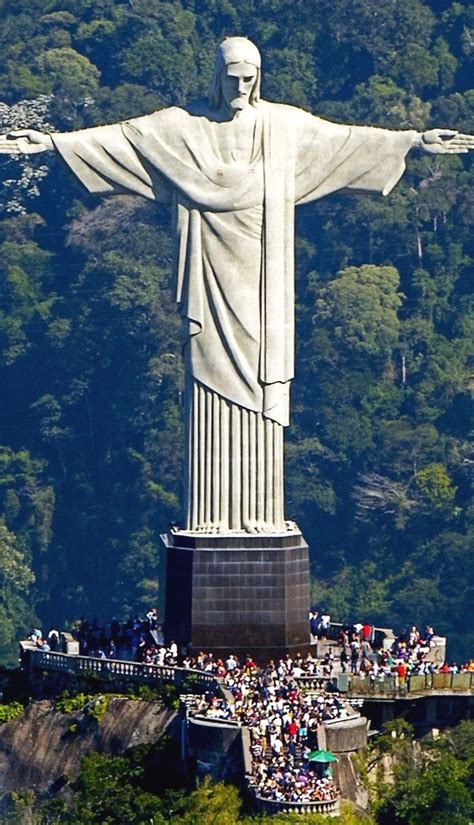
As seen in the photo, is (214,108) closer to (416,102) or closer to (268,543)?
(268,543)

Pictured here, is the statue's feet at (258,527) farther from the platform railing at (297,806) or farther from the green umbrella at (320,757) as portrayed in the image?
the platform railing at (297,806)

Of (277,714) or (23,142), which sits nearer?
(277,714)

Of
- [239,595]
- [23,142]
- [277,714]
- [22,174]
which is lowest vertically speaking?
[277,714]

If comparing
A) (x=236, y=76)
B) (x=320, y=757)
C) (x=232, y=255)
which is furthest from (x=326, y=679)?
(x=236, y=76)

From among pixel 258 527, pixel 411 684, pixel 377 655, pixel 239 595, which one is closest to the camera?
pixel 411 684

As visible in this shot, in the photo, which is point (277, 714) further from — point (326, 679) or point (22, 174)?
point (22, 174)

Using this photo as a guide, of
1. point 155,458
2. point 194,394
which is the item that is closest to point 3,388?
point 155,458

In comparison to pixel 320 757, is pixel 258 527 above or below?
above
